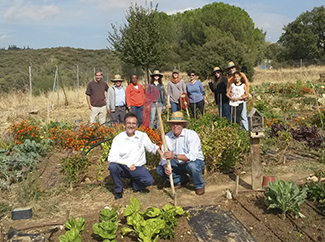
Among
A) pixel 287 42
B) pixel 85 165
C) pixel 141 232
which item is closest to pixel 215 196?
pixel 141 232

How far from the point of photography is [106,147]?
6.01 meters

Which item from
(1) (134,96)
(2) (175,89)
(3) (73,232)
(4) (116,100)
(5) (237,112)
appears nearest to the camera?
(3) (73,232)

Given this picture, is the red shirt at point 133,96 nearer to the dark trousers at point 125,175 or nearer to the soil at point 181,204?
the soil at point 181,204

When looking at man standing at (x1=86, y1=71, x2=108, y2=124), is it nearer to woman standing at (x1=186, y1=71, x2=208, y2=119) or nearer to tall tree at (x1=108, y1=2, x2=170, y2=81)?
woman standing at (x1=186, y1=71, x2=208, y2=119)

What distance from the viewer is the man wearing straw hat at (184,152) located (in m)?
4.37

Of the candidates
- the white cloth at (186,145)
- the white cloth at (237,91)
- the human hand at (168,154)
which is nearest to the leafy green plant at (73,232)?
the human hand at (168,154)

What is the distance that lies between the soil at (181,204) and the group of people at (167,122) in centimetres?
23

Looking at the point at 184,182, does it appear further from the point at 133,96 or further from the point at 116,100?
the point at 116,100

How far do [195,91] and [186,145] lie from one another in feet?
10.7

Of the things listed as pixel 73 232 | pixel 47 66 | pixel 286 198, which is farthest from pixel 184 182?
pixel 47 66

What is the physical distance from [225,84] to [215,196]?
11.1 ft

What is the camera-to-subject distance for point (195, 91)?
7527 mm

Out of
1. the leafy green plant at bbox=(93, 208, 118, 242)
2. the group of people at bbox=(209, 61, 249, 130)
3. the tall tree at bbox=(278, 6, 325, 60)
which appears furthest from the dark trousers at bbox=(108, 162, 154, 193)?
the tall tree at bbox=(278, 6, 325, 60)

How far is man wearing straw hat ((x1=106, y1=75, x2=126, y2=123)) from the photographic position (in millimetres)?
7070
